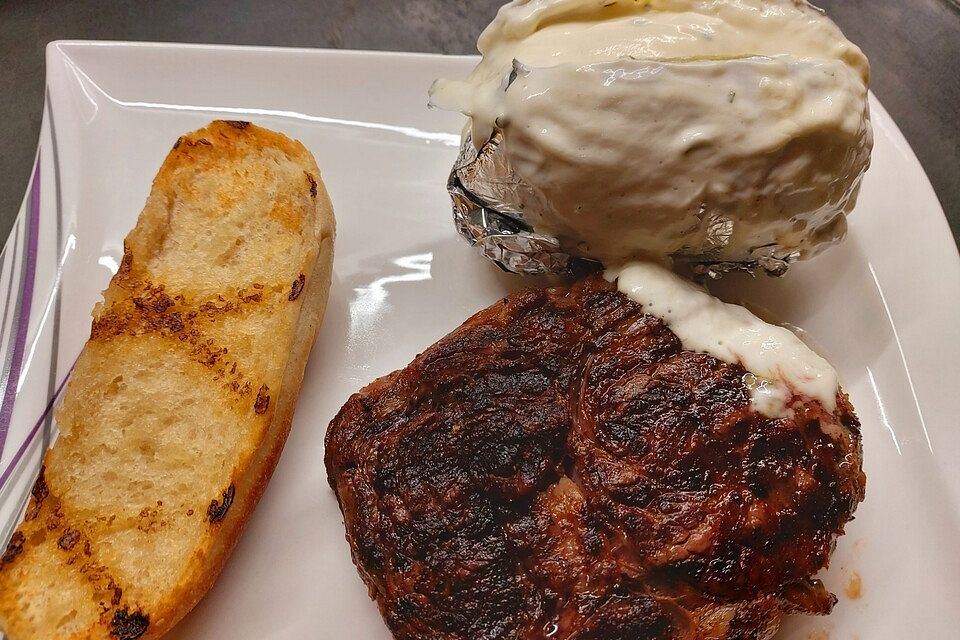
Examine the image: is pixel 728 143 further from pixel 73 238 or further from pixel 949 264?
pixel 73 238

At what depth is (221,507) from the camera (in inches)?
61.1

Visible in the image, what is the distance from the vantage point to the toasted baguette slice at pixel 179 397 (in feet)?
4.96

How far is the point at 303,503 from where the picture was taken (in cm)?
177

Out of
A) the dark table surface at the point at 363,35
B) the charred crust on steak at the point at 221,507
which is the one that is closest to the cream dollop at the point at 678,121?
the charred crust on steak at the point at 221,507

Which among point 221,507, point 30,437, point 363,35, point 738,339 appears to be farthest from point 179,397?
point 363,35

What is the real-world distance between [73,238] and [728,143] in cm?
176

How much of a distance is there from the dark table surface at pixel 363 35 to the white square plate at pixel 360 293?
1.88ft

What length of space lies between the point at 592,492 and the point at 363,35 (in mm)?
2275

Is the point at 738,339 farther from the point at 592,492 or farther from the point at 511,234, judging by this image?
the point at 511,234

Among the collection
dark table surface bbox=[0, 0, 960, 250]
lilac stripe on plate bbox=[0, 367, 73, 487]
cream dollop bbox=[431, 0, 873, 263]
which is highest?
cream dollop bbox=[431, 0, 873, 263]

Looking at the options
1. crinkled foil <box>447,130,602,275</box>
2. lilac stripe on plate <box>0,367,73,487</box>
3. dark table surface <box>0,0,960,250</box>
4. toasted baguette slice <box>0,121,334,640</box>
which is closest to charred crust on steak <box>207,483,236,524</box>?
toasted baguette slice <box>0,121,334,640</box>

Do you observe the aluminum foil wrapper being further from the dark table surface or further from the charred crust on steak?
the dark table surface

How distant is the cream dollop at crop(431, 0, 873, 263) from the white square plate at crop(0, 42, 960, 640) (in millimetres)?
352

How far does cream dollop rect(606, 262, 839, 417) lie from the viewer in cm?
151
